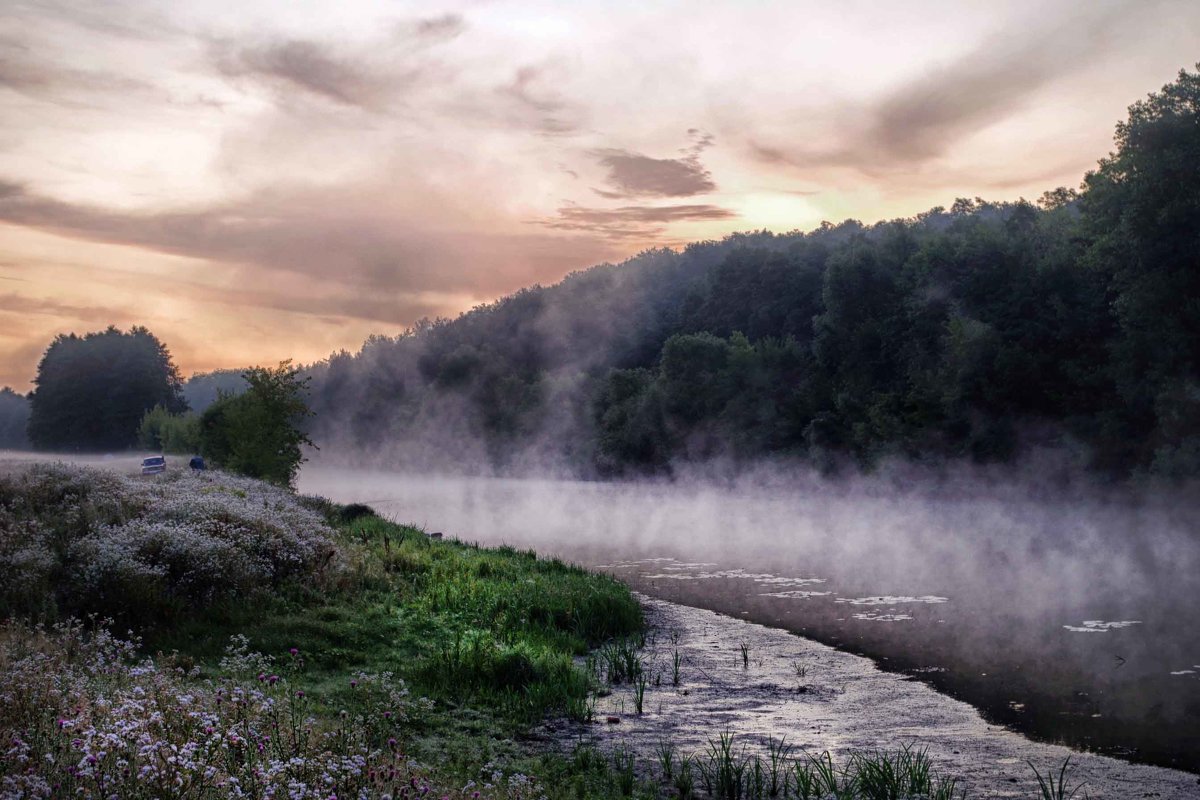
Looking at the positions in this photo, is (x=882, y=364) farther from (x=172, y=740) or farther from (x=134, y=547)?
(x=172, y=740)

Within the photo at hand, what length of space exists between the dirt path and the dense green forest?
31.6 metres

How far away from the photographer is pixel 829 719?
52.1 ft

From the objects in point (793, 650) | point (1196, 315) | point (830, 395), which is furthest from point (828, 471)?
point (793, 650)

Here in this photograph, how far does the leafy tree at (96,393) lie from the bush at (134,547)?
121m

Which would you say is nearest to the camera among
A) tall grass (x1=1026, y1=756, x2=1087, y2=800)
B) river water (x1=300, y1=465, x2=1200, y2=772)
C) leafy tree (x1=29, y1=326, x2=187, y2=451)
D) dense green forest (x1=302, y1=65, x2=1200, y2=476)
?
tall grass (x1=1026, y1=756, x2=1087, y2=800)

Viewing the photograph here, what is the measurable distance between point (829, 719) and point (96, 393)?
14956 cm

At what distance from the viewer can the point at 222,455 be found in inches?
2734

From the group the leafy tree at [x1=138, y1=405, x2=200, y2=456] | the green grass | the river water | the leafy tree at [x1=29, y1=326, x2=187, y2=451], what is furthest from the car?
the leafy tree at [x1=29, y1=326, x2=187, y2=451]

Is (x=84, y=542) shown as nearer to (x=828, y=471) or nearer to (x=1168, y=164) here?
(x=1168, y=164)

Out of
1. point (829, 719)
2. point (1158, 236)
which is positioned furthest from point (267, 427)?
point (1158, 236)

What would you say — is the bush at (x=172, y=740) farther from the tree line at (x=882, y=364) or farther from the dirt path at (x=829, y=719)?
the tree line at (x=882, y=364)

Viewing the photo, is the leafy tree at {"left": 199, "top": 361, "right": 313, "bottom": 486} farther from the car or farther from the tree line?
the car

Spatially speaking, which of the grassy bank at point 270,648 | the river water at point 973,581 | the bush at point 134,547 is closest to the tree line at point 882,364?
the river water at point 973,581

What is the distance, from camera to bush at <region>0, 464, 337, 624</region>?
18844 mm
